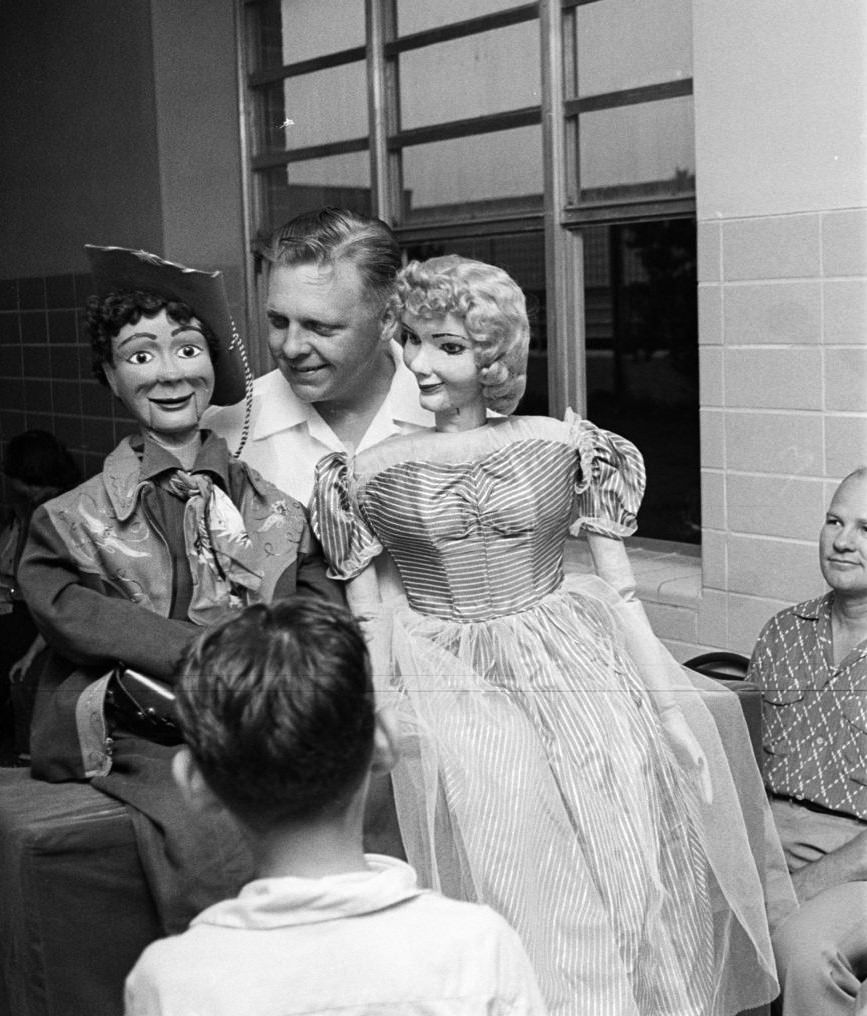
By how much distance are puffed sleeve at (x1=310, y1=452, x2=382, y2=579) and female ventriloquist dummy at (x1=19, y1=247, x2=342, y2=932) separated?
2cm

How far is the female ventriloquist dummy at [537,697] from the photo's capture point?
3.89 feet

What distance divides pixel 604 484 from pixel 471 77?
0.41 metres

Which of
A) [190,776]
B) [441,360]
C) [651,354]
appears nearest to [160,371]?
[441,360]

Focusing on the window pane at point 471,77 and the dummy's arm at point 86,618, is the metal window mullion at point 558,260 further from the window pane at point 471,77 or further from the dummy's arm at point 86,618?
the dummy's arm at point 86,618

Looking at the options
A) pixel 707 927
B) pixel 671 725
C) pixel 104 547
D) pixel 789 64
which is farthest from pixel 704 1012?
pixel 789 64

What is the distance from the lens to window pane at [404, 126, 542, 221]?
4.63 feet

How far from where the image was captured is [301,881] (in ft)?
2.40

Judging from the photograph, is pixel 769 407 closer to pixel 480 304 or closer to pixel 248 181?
pixel 480 304

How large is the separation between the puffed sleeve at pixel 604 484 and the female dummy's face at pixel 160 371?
36 centimetres

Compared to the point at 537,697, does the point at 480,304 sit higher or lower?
higher

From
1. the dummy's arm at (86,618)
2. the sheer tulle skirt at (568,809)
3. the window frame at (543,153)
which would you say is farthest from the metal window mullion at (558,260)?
the dummy's arm at (86,618)

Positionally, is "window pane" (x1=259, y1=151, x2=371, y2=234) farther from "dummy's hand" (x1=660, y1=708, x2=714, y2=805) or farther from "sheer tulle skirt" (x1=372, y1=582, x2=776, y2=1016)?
"dummy's hand" (x1=660, y1=708, x2=714, y2=805)

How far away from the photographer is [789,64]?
1376 millimetres

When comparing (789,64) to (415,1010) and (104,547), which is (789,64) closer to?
(104,547)
